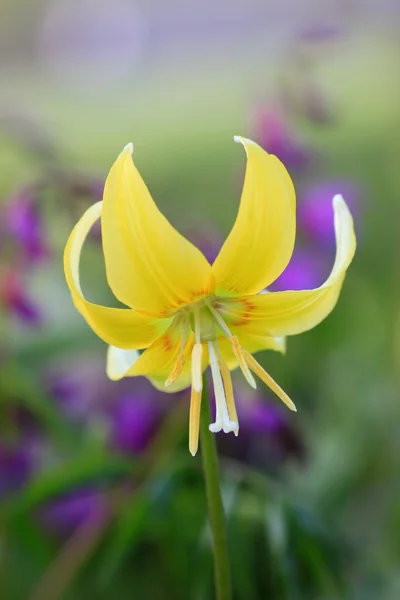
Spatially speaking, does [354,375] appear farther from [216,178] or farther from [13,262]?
[216,178]

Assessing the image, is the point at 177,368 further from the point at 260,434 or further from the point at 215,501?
the point at 260,434

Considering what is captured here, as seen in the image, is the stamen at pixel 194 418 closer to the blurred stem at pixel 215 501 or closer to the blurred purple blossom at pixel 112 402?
the blurred stem at pixel 215 501

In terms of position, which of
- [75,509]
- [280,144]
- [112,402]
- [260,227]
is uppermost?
[280,144]

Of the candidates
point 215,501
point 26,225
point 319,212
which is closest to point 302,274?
point 319,212

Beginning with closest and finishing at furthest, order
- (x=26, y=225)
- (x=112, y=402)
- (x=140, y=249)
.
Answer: (x=140, y=249), (x=26, y=225), (x=112, y=402)

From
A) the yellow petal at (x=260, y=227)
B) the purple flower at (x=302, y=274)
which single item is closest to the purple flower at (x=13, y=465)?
the purple flower at (x=302, y=274)

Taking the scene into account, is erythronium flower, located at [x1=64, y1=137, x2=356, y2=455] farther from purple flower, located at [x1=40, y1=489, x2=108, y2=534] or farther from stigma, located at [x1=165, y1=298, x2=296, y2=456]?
purple flower, located at [x1=40, y1=489, x2=108, y2=534]

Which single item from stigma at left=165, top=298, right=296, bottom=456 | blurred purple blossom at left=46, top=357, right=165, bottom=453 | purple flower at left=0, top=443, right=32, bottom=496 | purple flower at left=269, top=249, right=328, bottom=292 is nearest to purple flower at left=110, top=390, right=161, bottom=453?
blurred purple blossom at left=46, top=357, right=165, bottom=453

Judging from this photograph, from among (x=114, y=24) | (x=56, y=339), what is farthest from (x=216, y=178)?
(x=114, y=24)
